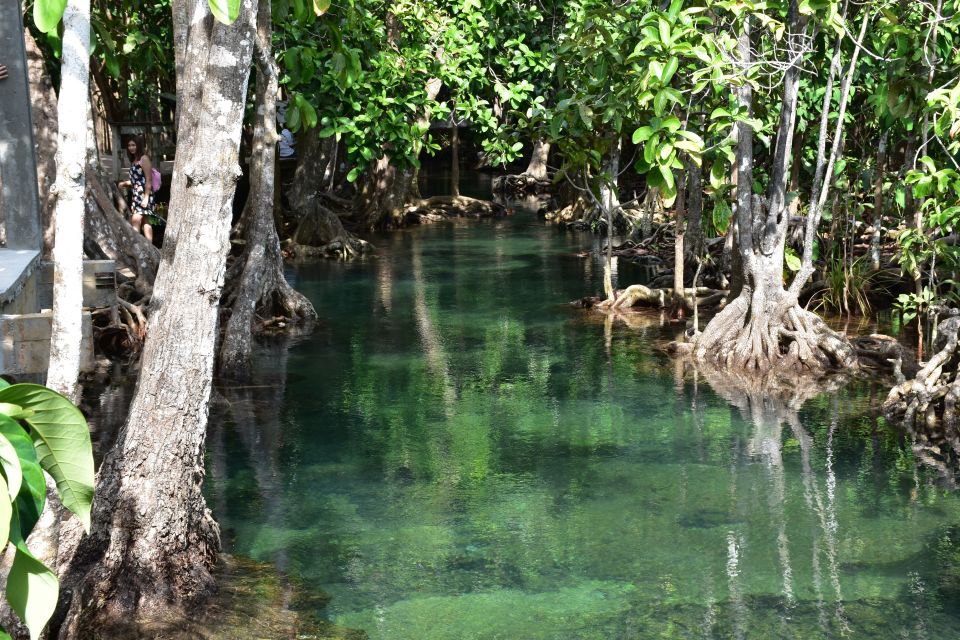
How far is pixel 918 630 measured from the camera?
17.4ft

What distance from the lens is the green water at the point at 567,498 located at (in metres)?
5.59

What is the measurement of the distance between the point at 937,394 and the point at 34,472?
719cm

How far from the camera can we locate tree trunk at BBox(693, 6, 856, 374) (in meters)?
10.1

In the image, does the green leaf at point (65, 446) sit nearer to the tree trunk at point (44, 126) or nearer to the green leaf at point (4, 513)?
the green leaf at point (4, 513)

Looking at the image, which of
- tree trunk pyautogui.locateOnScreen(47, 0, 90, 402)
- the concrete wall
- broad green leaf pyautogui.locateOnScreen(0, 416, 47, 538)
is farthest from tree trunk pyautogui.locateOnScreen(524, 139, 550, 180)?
broad green leaf pyautogui.locateOnScreen(0, 416, 47, 538)

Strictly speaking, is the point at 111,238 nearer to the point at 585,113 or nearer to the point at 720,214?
the point at 585,113

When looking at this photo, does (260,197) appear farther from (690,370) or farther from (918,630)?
(918,630)

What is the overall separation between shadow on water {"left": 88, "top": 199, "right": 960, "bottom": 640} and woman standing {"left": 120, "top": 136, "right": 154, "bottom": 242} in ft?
13.6

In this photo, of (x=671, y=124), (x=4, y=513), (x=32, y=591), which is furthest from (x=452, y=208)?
(x=4, y=513)

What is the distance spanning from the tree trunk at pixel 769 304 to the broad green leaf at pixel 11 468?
862cm

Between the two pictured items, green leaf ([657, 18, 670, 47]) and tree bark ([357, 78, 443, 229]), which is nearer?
green leaf ([657, 18, 670, 47])

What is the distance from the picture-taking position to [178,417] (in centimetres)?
534

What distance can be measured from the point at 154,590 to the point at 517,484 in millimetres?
2751

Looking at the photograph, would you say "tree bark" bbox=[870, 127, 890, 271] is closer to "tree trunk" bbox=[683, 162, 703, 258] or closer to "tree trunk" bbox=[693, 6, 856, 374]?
"tree trunk" bbox=[683, 162, 703, 258]
